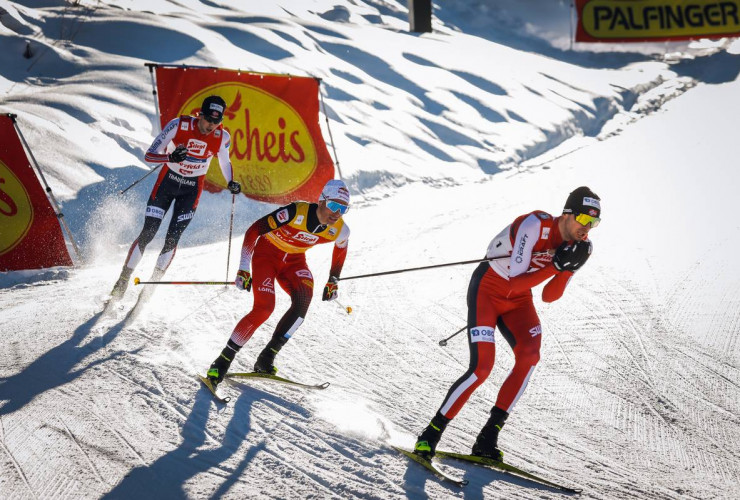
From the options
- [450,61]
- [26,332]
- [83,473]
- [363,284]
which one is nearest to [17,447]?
[83,473]

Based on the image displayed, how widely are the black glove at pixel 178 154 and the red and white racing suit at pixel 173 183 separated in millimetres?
177

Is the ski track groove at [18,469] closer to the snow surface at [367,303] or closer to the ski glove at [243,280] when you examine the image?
the snow surface at [367,303]

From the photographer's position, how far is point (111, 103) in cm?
1117

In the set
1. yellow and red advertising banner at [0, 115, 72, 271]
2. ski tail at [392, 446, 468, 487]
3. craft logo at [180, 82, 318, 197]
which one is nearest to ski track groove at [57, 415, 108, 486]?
ski tail at [392, 446, 468, 487]

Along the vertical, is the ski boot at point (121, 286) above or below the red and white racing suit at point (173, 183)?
below

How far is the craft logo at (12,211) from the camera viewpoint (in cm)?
715

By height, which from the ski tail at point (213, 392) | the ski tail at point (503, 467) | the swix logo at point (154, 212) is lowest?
the ski tail at point (503, 467)

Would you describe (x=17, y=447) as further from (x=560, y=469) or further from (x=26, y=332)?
(x=560, y=469)

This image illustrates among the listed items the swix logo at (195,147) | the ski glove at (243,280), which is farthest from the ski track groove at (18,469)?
the swix logo at (195,147)

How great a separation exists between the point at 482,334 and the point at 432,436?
714 millimetres

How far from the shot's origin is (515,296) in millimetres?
4492

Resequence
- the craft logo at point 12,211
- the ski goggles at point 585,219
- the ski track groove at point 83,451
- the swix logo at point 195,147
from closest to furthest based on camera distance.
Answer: the ski track groove at point 83,451 < the ski goggles at point 585,219 < the swix logo at point 195,147 < the craft logo at point 12,211

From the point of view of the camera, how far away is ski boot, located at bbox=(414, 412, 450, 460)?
4125 mm

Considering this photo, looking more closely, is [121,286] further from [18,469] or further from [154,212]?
[18,469]
